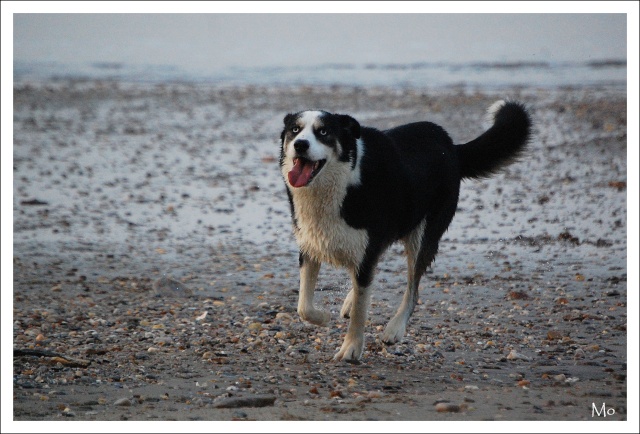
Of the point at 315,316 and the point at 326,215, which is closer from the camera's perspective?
the point at 326,215

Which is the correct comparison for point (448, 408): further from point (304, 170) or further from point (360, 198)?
point (304, 170)

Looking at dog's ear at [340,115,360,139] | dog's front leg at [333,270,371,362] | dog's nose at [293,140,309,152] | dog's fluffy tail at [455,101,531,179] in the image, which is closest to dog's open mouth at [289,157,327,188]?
dog's nose at [293,140,309,152]

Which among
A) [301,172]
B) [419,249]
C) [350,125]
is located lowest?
[419,249]

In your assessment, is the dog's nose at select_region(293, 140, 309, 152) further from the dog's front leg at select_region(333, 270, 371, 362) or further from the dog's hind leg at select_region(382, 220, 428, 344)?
the dog's hind leg at select_region(382, 220, 428, 344)

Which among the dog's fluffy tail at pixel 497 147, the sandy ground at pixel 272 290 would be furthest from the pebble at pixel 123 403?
the dog's fluffy tail at pixel 497 147

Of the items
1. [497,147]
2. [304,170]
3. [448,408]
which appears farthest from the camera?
[497,147]

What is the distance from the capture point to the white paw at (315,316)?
529cm

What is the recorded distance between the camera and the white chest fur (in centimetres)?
510

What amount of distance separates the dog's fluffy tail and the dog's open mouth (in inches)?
57.2

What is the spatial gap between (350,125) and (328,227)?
A: 56 centimetres

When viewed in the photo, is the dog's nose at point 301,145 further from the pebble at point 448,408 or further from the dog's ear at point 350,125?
the pebble at point 448,408

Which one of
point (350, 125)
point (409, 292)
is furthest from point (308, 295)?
point (350, 125)

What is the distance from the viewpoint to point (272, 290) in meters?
6.67

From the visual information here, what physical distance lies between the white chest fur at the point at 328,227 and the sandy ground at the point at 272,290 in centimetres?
58
